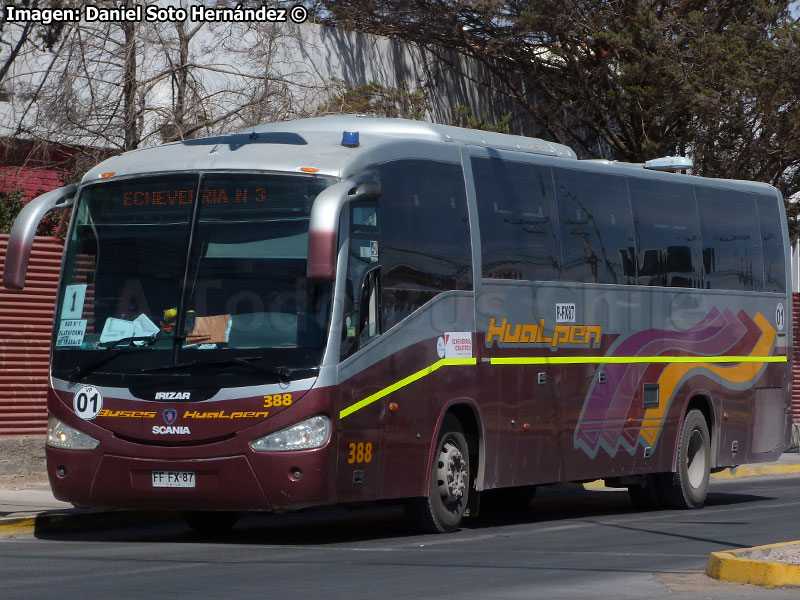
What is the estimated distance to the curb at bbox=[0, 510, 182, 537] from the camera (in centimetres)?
1254

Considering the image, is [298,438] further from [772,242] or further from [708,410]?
[772,242]

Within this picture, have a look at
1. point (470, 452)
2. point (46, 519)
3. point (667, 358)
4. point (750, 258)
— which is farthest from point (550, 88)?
point (46, 519)

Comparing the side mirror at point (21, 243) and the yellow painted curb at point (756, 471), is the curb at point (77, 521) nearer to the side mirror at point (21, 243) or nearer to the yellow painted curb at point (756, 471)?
the side mirror at point (21, 243)

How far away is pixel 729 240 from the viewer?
17.3m

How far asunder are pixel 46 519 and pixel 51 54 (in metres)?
9.36

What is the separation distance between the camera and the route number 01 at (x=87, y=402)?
11477 millimetres

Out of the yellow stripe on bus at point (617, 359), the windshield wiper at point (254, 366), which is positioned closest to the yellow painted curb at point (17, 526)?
the windshield wiper at point (254, 366)

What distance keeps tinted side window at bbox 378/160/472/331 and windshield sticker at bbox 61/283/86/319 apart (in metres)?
2.53

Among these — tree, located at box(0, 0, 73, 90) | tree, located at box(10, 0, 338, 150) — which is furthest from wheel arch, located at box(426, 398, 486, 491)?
tree, located at box(0, 0, 73, 90)

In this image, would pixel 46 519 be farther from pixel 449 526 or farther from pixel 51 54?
pixel 51 54

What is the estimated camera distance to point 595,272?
14906mm

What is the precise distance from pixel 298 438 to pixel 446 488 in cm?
207

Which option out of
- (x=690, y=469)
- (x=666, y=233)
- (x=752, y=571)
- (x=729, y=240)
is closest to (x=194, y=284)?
(x=752, y=571)

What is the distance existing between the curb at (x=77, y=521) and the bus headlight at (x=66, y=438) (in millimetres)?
1188
